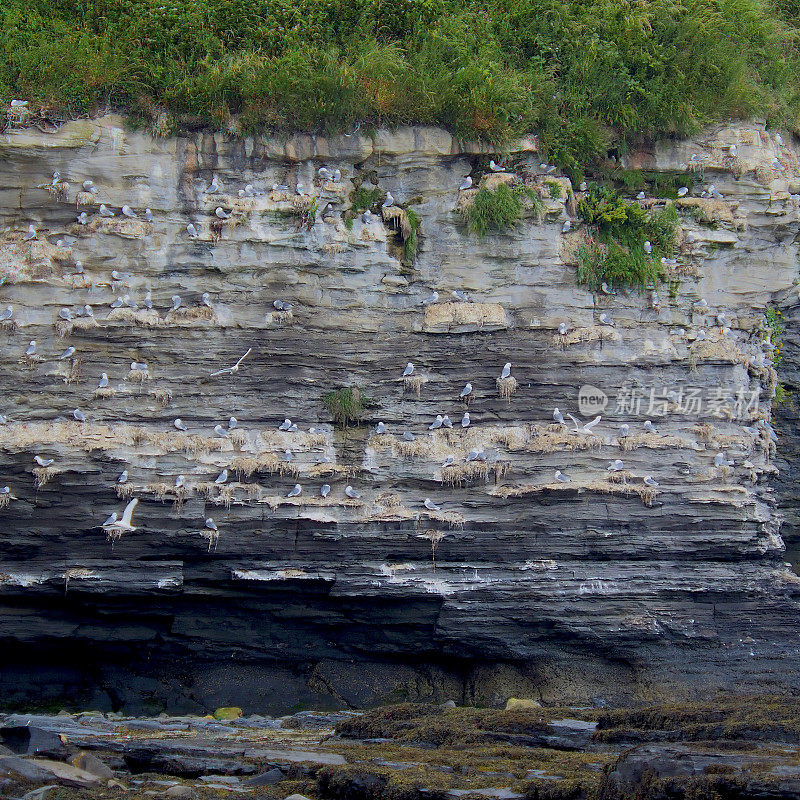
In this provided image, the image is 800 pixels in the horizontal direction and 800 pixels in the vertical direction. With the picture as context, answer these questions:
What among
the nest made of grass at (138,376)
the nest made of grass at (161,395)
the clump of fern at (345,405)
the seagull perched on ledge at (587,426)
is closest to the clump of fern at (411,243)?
the clump of fern at (345,405)

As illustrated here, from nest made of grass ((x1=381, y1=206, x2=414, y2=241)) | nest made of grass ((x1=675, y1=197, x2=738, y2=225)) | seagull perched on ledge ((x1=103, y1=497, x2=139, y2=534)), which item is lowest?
seagull perched on ledge ((x1=103, y1=497, x2=139, y2=534))

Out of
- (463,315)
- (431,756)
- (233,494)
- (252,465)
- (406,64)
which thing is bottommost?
(431,756)

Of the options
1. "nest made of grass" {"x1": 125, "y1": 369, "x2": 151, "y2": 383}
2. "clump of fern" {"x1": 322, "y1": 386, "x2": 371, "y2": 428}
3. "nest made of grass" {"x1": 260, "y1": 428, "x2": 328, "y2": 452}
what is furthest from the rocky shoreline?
"nest made of grass" {"x1": 125, "y1": 369, "x2": 151, "y2": 383}

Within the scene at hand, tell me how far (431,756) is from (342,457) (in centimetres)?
542

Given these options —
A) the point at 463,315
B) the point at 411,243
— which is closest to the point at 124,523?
the point at 463,315

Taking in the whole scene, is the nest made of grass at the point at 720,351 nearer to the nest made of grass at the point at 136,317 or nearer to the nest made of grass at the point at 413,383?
the nest made of grass at the point at 413,383

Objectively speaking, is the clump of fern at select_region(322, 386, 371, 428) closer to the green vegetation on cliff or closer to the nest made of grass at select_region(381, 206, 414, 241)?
the nest made of grass at select_region(381, 206, 414, 241)

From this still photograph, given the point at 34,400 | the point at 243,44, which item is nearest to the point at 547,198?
the point at 243,44

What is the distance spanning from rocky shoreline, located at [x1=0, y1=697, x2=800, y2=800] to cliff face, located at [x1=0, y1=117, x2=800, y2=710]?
71.8 inches

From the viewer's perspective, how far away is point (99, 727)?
13078 mm

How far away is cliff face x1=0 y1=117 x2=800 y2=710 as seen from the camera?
14414 mm

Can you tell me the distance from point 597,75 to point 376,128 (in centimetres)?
368

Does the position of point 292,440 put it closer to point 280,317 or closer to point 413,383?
point 280,317

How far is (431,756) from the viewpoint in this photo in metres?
10.2
